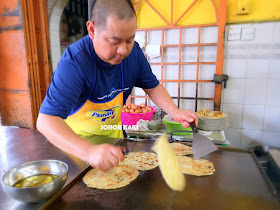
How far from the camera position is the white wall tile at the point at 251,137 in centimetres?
356

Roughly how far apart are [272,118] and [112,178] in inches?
127

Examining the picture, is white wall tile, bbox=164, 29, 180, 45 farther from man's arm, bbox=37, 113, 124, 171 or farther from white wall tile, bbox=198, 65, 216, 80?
man's arm, bbox=37, 113, 124, 171

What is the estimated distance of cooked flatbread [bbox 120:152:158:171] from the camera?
1.40 meters

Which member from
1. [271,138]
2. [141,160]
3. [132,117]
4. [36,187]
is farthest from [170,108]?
[271,138]

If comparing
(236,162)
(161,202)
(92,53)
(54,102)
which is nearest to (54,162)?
(54,102)

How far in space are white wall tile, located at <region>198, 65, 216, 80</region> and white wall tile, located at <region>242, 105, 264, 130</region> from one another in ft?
2.59

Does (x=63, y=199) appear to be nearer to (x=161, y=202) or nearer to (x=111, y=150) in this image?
(x=111, y=150)

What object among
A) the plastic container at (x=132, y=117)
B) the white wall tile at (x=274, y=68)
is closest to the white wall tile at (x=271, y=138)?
the white wall tile at (x=274, y=68)

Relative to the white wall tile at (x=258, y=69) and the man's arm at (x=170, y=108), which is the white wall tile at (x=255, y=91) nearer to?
the white wall tile at (x=258, y=69)

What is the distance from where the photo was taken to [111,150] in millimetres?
984

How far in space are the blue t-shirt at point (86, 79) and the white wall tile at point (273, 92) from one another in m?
2.43

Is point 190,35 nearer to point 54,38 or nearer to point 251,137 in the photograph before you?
point 251,137

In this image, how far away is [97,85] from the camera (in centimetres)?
148

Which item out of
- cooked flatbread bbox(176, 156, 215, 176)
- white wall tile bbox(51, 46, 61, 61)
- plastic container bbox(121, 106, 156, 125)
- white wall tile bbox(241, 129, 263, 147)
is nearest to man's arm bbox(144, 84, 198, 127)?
cooked flatbread bbox(176, 156, 215, 176)
